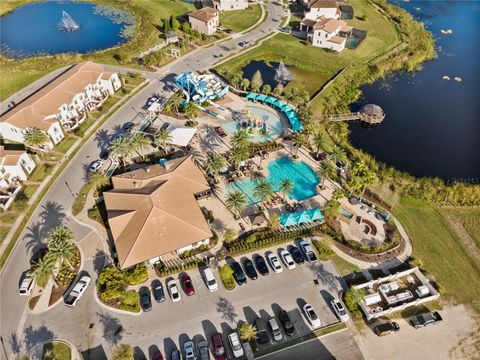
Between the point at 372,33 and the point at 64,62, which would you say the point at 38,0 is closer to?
the point at 64,62

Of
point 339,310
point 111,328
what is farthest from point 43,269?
point 339,310

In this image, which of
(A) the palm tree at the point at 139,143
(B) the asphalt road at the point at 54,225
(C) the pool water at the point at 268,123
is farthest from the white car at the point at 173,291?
(C) the pool water at the point at 268,123

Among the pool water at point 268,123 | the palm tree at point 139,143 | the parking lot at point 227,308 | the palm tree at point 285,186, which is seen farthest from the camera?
the pool water at point 268,123

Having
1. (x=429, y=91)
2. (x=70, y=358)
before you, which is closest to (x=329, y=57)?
(x=429, y=91)

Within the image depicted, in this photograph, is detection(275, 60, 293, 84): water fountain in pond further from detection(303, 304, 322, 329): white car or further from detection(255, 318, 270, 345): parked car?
detection(255, 318, 270, 345): parked car

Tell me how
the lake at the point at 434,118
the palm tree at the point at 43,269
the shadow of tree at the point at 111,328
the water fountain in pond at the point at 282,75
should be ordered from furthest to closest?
the water fountain in pond at the point at 282,75 → the lake at the point at 434,118 → the palm tree at the point at 43,269 → the shadow of tree at the point at 111,328

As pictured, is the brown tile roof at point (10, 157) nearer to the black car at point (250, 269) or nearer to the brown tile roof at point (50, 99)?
the brown tile roof at point (50, 99)
